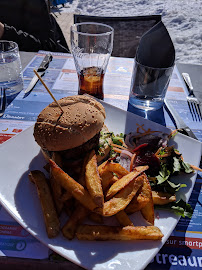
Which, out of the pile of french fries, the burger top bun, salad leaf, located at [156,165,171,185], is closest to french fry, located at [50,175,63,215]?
the pile of french fries

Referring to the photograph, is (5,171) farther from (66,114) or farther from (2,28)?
(2,28)

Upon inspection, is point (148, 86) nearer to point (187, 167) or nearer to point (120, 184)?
point (187, 167)

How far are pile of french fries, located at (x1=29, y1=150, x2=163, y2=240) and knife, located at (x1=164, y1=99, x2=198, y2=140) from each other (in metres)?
0.86

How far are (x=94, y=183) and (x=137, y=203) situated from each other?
0.30m

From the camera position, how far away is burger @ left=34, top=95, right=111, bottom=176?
1778 millimetres

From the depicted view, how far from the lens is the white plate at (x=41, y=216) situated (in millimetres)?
1308

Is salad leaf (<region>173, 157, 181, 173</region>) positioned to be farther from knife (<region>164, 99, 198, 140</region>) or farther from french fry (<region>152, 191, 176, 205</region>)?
knife (<region>164, 99, 198, 140</region>)

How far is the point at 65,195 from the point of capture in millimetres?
1495

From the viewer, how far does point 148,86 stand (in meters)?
2.56

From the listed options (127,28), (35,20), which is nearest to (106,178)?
(127,28)

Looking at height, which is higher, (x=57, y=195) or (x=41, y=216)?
(x=57, y=195)

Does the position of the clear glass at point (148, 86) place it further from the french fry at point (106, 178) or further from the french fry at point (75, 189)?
the french fry at point (75, 189)

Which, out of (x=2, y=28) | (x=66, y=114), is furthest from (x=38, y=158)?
(x=2, y=28)

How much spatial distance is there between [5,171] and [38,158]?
299mm
